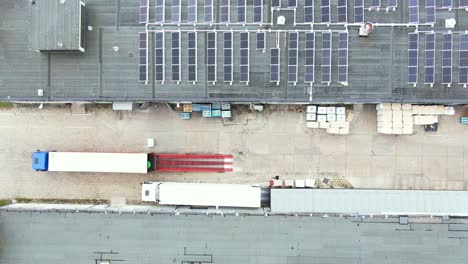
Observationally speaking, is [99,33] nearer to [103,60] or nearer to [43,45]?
[103,60]

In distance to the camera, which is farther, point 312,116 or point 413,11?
point 312,116

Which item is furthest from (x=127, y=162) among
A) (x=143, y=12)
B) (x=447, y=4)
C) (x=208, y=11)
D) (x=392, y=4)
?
(x=447, y=4)

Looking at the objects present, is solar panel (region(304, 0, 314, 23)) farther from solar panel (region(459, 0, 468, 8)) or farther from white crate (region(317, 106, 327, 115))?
solar panel (region(459, 0, 468, 8))

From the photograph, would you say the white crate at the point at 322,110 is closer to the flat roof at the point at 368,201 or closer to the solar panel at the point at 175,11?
the flat roof at the point at 368,201

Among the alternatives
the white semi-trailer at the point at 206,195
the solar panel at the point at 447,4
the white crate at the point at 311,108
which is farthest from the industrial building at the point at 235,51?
the white semi-trailer at the point at 206,195

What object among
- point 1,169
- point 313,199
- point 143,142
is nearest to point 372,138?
point 313,199

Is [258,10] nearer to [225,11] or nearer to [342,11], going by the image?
[225,11]
